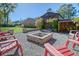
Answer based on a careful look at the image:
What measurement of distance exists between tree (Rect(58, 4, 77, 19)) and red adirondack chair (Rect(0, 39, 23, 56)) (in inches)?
20.7

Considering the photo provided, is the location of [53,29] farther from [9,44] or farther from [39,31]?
[9,44]

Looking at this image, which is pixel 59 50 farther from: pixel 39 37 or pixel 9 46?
pixel 9 46

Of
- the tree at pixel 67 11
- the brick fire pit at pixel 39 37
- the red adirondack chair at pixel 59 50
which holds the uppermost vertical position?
the tree at pixel 67 11

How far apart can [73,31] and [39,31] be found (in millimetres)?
337

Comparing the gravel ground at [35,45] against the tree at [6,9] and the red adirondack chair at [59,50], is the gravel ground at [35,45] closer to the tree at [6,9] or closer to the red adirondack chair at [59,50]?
the red adirondack chair at [59,50]

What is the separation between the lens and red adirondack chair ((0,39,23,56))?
1802mm

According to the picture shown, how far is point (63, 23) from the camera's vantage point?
1880 mm

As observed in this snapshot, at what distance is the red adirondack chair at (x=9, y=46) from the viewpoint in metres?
1.80

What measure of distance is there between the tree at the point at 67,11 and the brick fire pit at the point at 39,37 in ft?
0.80

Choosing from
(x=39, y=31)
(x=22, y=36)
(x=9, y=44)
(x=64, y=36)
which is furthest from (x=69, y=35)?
(x=9, y=44)

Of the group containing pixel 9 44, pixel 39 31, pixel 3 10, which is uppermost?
pixel 3 10

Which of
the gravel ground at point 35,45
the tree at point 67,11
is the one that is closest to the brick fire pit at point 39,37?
the gravel ground at point 35,45

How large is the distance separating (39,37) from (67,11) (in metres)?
0.38

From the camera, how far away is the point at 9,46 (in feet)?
5.95
